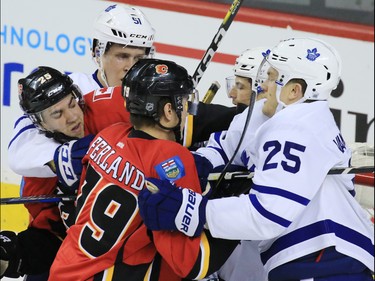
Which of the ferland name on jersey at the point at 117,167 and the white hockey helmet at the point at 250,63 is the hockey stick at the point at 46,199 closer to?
the ferland name on jersey at the point at 117,167

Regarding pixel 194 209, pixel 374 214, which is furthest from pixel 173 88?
pixel 374 214

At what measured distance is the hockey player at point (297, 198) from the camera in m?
2.13

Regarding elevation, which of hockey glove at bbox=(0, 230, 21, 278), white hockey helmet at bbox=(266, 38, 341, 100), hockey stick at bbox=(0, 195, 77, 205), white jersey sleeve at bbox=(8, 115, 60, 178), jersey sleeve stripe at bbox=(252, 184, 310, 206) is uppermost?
white hockey helmet at bbox=(266, 38, 341, 100)

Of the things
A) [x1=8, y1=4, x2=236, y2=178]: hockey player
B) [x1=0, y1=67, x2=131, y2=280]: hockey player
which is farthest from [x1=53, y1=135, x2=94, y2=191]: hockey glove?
[x1=8, y1=4, x2=236, y2=178]: hockey player

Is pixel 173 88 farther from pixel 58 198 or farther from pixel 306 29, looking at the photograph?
pixel 306 29

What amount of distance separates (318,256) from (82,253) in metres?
0.59

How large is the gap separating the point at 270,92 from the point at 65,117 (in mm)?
641

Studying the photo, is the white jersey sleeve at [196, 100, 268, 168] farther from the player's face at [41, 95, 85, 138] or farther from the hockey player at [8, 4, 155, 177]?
the hockey player at [8, 4, 155, 177]

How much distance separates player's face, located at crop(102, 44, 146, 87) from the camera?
2.96 metres

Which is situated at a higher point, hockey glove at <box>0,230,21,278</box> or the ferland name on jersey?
the ferland name on jersey

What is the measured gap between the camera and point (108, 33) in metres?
2.99

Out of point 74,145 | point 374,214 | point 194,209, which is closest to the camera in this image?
point 194,209

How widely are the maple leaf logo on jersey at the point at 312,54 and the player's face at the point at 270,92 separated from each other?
9cm

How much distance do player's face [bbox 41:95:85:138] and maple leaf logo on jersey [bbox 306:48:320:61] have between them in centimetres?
74
